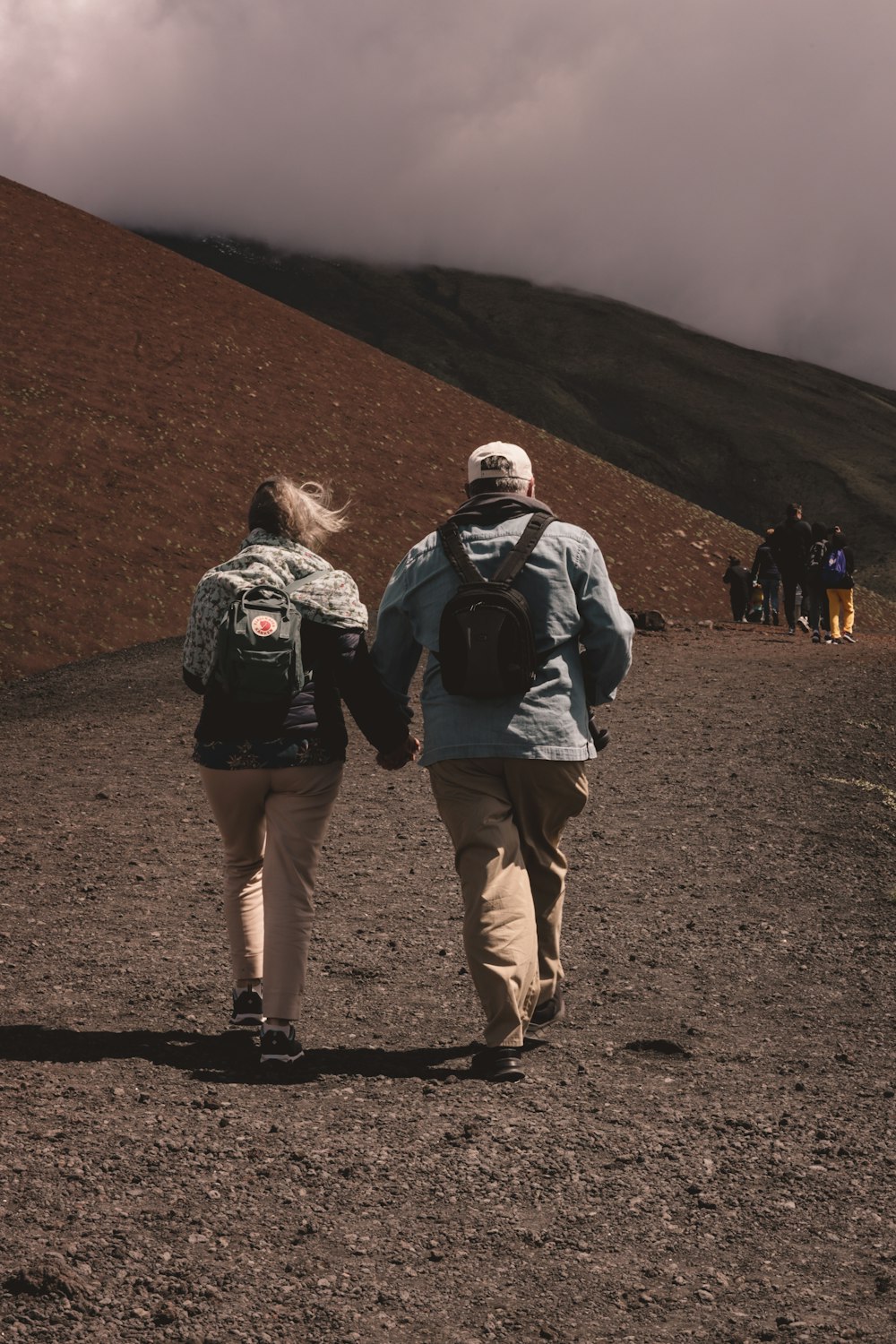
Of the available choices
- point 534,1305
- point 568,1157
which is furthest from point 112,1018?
point 534,1305

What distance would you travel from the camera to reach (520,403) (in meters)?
142

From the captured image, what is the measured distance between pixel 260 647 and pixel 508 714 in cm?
80

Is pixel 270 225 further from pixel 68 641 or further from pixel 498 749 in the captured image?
pixel 498 749

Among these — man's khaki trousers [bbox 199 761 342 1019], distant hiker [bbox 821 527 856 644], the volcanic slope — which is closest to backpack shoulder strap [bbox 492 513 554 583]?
man's khaki trousers [bbox 199 761 342 1019]

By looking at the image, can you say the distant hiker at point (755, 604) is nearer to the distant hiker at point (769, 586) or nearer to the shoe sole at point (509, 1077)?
the distant hiker at point (769, 586)

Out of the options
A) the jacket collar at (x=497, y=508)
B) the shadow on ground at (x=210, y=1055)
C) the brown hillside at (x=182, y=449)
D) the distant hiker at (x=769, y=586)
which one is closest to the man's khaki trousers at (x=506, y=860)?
the shadow on ground at (x=210, y=1055)

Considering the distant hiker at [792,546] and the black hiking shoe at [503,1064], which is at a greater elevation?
the distant hiker at [792,546]

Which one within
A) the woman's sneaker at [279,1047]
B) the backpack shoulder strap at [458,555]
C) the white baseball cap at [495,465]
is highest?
the white baseball cap at [495,465]

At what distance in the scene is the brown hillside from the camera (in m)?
22.1

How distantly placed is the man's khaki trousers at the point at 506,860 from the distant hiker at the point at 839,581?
13.3 meters

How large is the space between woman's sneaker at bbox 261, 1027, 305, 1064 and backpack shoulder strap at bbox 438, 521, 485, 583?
1.55m

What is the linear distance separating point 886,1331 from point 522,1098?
1451 millimetres

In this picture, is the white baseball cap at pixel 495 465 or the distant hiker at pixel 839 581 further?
the distant hiker at pixel 839 581

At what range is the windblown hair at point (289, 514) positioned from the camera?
441 centimetres
